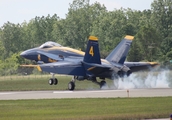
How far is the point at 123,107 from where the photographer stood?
31500mm

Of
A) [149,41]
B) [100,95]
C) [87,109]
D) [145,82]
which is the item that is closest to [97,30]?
[149,41]

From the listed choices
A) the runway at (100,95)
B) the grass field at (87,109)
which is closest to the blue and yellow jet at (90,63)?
the runway at (100,95)

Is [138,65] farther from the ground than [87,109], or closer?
farther from the ground

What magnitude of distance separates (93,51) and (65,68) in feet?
13.0

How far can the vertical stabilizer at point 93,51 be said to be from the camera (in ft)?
150

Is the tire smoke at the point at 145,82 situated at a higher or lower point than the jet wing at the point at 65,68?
lower

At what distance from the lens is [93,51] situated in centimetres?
4584

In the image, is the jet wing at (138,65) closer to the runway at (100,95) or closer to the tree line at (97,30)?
the runway at (100,95)

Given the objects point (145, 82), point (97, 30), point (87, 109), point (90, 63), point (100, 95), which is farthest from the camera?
point (97, 30)

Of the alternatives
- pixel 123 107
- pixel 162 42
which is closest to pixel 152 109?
pixel 123 107

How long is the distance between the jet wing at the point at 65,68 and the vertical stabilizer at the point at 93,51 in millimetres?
1712

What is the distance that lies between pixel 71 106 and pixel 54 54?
1907 cm

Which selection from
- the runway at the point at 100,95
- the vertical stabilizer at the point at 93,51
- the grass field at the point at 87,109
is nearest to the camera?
the grass field at the point at 87,109

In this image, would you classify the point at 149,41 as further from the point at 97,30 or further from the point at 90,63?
the point at 90,63
